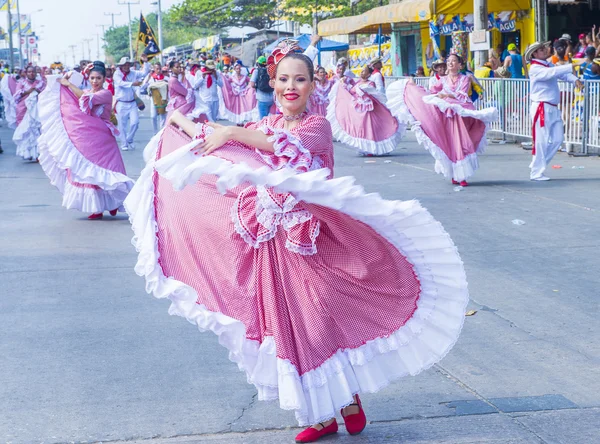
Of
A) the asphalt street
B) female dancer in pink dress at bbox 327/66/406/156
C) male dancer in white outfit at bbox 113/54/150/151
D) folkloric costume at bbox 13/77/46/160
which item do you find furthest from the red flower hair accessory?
male dancer in white outfit at bbox 113/54/150/151

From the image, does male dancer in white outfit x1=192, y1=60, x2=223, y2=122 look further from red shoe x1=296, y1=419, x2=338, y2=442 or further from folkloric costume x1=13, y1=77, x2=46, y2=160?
red shoe x1=296, y1=419, x2=338, y2=442

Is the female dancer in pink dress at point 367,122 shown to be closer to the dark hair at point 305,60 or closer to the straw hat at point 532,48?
the straw hat at point 532,48

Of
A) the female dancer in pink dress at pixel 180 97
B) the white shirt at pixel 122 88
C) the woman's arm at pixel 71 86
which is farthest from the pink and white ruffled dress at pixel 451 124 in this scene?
the white shirt at pixel 122 88

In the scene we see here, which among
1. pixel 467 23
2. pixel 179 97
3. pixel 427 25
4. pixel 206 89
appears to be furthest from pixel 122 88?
pixel 427 25

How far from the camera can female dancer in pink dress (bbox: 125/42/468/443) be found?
12.7 ft

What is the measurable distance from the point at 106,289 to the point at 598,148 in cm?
1018

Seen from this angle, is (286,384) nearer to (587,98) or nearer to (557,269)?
(557,269)

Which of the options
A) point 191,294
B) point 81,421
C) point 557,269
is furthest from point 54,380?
point 557,269

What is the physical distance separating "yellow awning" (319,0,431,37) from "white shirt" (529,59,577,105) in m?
10.7

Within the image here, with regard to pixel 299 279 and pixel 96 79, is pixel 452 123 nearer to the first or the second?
pixel 96 79

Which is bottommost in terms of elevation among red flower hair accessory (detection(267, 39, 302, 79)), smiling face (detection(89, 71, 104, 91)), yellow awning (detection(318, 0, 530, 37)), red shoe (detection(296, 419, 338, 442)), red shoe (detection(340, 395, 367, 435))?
red shoe (detection(296, 419, 338, 442))

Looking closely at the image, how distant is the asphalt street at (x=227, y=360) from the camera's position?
14.3 ft

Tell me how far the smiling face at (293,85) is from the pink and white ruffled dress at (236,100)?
23365mm

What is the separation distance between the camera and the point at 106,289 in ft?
23.8
